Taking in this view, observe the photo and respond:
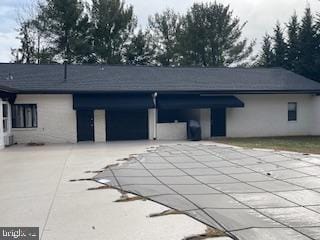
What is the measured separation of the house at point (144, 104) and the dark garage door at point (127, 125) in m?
0.06

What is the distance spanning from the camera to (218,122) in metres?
23.6

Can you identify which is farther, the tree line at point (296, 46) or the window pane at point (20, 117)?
the tree line at point (296, 46)

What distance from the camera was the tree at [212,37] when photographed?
40594 mm

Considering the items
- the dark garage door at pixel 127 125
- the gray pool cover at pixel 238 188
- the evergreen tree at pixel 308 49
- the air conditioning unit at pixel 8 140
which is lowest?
the gray pool cover at pixel 238 188

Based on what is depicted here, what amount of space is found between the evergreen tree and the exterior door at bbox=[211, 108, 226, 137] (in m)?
11.8

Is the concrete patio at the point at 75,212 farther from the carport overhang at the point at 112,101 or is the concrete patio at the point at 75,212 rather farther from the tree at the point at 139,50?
the tree at the point at 139,50

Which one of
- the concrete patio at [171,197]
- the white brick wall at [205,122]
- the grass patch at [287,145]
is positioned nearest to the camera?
the concrete patio at [171,197]

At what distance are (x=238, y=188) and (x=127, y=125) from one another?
48.5 ft

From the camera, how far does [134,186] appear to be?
848 cm

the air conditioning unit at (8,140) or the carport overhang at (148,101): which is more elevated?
the carport overhang at (148,101)

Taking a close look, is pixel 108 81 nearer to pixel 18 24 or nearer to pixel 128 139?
pixel 128 139

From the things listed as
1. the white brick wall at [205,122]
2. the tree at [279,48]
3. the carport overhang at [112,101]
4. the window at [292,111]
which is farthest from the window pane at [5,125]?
the tree at [279,48]

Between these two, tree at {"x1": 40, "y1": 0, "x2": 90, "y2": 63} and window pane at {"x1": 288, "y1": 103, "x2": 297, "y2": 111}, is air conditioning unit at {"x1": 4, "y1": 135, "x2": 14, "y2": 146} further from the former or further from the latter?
tree at {"x1": 40, "y1": 0, "x2": 90, "y2": 63}

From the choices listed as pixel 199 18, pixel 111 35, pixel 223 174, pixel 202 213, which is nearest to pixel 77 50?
pixel 111 35
